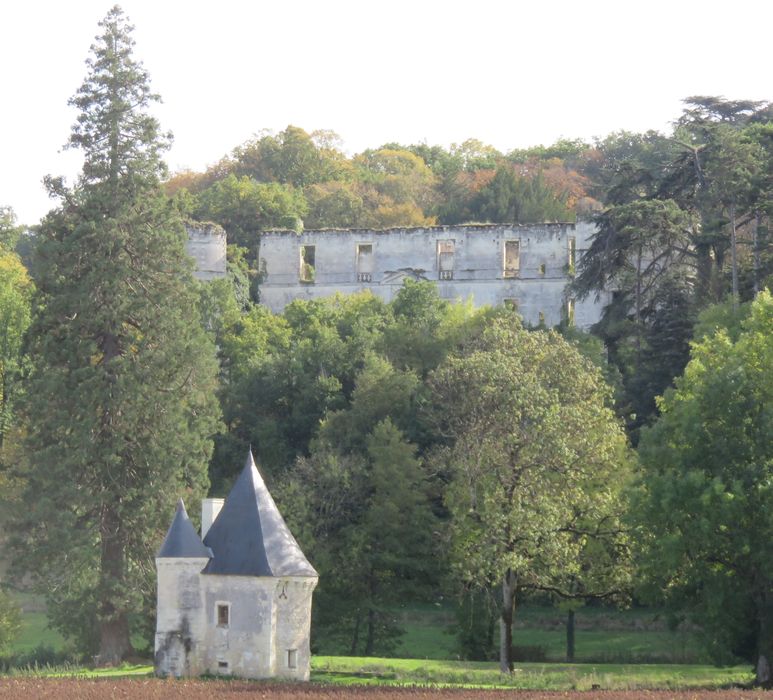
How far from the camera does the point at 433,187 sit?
97625mm

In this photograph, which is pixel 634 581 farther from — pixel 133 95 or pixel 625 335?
pixel 133 95

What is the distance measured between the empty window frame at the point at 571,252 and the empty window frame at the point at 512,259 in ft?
7.08

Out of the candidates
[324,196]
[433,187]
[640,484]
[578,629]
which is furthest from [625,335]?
[433,187]

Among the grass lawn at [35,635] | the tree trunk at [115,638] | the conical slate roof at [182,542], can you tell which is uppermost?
the conical slate roof at [182,542]

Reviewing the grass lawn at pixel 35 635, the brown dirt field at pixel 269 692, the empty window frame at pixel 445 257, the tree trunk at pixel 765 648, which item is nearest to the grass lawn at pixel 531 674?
the tree trunk at pixel 765 648

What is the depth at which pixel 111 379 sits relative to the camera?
45.5 metres

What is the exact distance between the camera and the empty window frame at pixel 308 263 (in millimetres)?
73062

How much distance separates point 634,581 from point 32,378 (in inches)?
703

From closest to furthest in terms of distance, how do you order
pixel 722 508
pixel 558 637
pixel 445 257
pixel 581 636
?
1. pixel 722 508
2. pixel 581 636
3. pixel 558 637
4. pixel 445 257

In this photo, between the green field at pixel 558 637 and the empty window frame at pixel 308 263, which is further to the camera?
the empty window frame at pixel 308 263

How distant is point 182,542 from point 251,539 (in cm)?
171

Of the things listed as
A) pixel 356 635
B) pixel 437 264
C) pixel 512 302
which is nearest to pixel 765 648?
pixel 356 635

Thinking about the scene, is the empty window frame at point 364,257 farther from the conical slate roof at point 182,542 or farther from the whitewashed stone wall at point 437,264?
the conical slate roof at point 182,542

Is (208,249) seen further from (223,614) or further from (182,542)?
(223,614)
